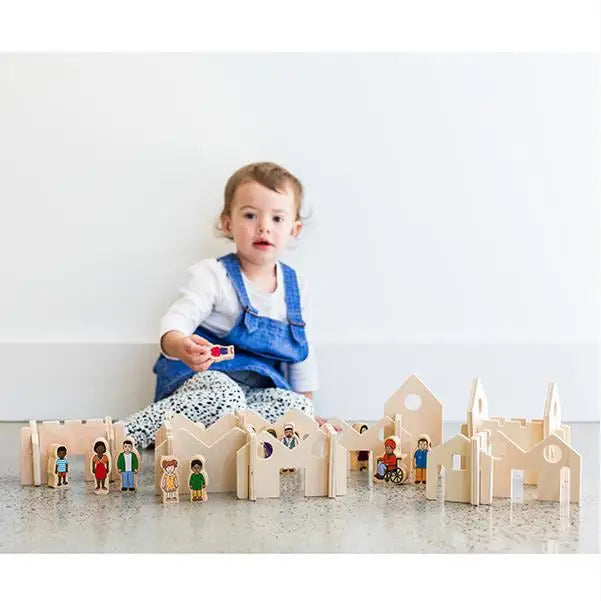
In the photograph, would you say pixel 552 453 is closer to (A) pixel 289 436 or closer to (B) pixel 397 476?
(B) pixel 397 476

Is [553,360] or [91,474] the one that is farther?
[553,360]

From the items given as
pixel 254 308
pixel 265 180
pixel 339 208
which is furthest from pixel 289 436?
pixel 339 208

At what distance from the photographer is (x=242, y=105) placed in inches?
86.0

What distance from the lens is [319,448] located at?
139cm

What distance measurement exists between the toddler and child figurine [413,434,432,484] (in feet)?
1.38

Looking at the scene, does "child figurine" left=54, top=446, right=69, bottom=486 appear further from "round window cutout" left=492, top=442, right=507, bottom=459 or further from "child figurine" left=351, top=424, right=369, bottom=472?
"round window cutout" left=492, top=442, right=507, bottom=459

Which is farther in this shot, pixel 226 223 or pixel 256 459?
pixel 226 223

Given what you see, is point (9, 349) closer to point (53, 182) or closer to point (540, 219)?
point (53, 182)

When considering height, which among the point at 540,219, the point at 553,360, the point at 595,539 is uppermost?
the point at 540,219

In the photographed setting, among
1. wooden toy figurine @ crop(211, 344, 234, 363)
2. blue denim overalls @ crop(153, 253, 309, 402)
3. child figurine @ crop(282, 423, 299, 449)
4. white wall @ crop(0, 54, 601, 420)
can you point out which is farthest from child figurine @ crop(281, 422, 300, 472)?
white wall @ crop(0, 54, 601, 420)

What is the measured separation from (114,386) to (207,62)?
28.7 inches

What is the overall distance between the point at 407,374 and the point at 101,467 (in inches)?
36.3

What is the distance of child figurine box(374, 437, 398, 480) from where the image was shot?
1.50 metres

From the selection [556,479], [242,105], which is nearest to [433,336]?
[242,105]
